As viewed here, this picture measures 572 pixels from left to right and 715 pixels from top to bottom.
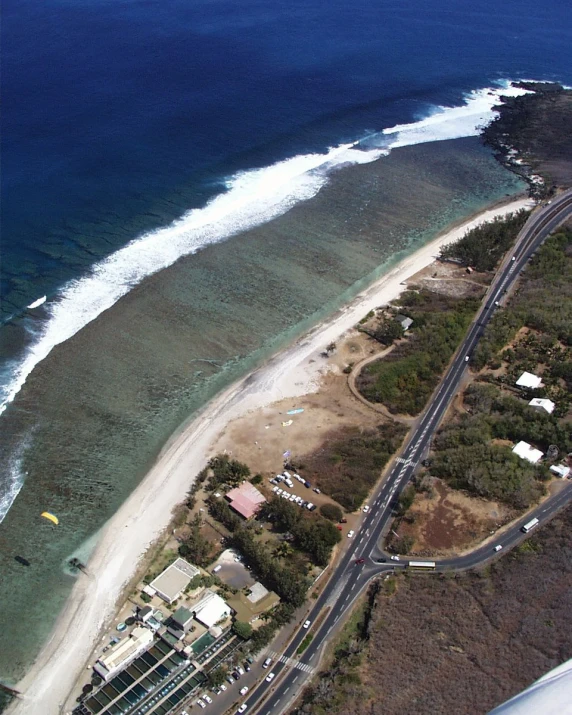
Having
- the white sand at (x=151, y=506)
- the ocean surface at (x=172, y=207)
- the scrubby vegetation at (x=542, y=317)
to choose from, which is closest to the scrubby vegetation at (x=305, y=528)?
the white sand at (x=151, y=506)

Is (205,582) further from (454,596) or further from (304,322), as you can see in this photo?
(304,322)

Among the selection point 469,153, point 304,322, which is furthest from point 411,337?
point 469,153

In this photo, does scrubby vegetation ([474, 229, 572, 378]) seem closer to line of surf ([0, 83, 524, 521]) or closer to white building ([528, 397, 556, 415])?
white building ([528, 397, 556, 415])

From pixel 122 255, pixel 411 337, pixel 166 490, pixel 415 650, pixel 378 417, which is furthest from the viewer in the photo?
pixel 122 255

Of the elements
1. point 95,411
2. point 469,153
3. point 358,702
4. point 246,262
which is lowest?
point 358,702

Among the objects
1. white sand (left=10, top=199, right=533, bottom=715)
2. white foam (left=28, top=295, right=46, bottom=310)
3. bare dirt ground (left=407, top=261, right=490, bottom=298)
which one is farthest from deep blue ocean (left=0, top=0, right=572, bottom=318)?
bare dirt ground (left=407, top=261, right=490, bottom=298)

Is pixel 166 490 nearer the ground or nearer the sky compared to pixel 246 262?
nearer the ground

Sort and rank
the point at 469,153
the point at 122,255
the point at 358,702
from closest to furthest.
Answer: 1. the point at 358,702
2. the point at 122,255
3. the point at 469,153

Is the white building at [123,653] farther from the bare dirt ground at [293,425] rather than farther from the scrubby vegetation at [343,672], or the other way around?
the bare dirt ground at [293,425]
